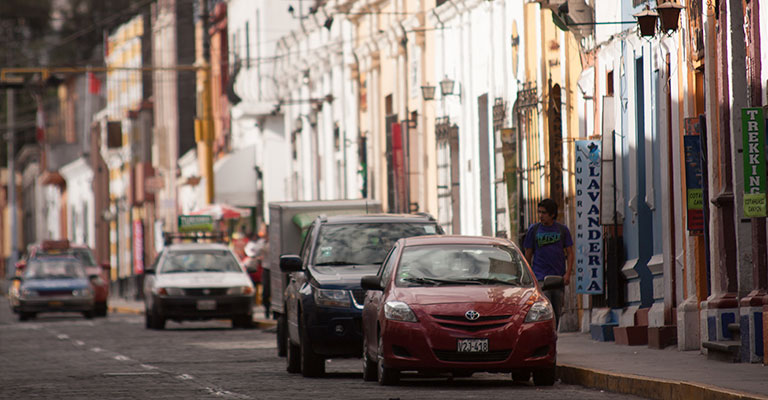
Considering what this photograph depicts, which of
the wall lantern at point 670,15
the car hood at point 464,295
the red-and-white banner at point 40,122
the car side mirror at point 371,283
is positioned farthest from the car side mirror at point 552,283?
the red-and-white banner at point 40,122

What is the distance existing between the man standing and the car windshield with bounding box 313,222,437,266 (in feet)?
4.24

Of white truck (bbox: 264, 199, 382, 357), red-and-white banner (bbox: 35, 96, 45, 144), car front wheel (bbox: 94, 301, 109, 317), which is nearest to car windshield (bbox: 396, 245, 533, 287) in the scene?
white truck (bbox: 264, 199, 382, 357)

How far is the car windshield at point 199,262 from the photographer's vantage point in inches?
1492

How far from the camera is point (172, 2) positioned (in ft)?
235

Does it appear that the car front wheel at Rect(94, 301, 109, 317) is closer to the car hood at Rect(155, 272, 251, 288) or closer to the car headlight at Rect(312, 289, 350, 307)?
the car hood at Rect(155, 272, 251, 288)

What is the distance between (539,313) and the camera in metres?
17.5

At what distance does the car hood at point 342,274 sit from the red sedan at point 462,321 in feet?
6.06

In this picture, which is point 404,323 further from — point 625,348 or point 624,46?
point 624,46

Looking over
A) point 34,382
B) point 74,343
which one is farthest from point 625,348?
point 74,343

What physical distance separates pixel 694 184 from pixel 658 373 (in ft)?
14.0

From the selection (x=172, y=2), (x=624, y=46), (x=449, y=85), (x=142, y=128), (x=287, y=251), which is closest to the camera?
(x=624, y=46)

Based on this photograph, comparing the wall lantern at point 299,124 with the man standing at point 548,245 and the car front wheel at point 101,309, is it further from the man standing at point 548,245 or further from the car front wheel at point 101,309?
the man standing at point 548,245

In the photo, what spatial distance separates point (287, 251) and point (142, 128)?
1951 inches

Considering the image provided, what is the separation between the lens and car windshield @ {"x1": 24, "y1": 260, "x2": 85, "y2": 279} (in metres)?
46.3
